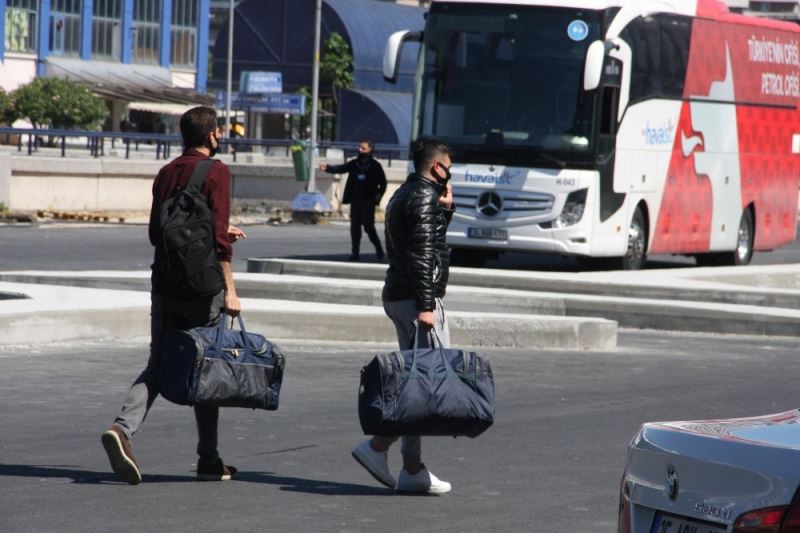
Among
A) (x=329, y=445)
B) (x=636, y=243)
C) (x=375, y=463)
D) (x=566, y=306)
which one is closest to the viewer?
(x=375, y=463)

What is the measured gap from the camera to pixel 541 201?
72.7 feet

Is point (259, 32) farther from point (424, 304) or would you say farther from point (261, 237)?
point (424, 304)

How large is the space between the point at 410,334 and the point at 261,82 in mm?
63899

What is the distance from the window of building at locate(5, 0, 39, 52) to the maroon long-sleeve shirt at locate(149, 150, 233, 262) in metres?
71.5

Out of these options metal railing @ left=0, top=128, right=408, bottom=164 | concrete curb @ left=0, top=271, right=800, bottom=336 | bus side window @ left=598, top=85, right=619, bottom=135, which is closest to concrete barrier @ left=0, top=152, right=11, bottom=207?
metal railing @ left=0, top=128, right=408, bottom=164

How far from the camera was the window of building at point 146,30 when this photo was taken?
8681 centimetres

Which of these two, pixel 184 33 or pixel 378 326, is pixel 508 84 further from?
pixel 184 33

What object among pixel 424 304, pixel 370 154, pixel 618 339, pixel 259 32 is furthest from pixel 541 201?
pixel 259 32

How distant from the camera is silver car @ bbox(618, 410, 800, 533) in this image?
4184 millimetres

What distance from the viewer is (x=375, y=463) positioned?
8086 mm

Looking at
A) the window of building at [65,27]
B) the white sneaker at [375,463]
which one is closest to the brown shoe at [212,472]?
the white sneaker at [375,463]

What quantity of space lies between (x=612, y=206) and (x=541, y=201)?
1157 mm

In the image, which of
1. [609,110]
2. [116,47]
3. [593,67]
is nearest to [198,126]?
[593,67]

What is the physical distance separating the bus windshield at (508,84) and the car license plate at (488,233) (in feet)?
3.02
